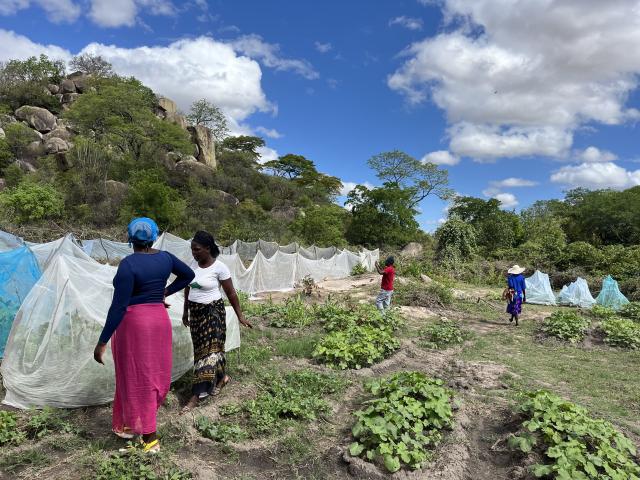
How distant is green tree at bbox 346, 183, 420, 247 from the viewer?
2847 centimetres

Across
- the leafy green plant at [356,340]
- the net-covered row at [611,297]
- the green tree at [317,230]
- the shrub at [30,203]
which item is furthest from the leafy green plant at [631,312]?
the shrub at [30,203]

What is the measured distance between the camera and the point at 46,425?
296 cm

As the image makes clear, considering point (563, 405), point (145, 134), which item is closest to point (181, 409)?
point (563, 405)

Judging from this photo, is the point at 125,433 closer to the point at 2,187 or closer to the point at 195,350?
the point at 195,350

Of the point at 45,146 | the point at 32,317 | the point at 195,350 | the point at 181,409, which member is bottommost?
the point at 181,409

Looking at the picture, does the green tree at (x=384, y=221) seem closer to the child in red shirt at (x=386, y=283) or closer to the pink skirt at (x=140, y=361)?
the child in red shirt at (x=386, y=283)

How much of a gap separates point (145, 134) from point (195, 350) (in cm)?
3312

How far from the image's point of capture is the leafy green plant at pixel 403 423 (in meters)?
2.88

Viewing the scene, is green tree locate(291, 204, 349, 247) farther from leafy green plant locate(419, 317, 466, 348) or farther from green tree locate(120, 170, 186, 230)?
leafy green plant locate(419, 317, 466, 348)

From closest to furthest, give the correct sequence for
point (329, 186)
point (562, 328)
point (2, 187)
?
1. point (562, 328)
2. point (2, 187)
3. point (329, 186)

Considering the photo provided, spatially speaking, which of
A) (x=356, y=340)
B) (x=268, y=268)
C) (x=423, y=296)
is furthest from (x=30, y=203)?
(x=356, y=340)

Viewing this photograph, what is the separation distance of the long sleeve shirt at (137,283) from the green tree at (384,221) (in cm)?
2610

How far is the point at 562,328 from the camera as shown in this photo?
290 inches

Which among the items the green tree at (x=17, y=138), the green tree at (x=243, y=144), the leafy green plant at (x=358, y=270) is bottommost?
the leafy green plant at (x=358, y=270)
